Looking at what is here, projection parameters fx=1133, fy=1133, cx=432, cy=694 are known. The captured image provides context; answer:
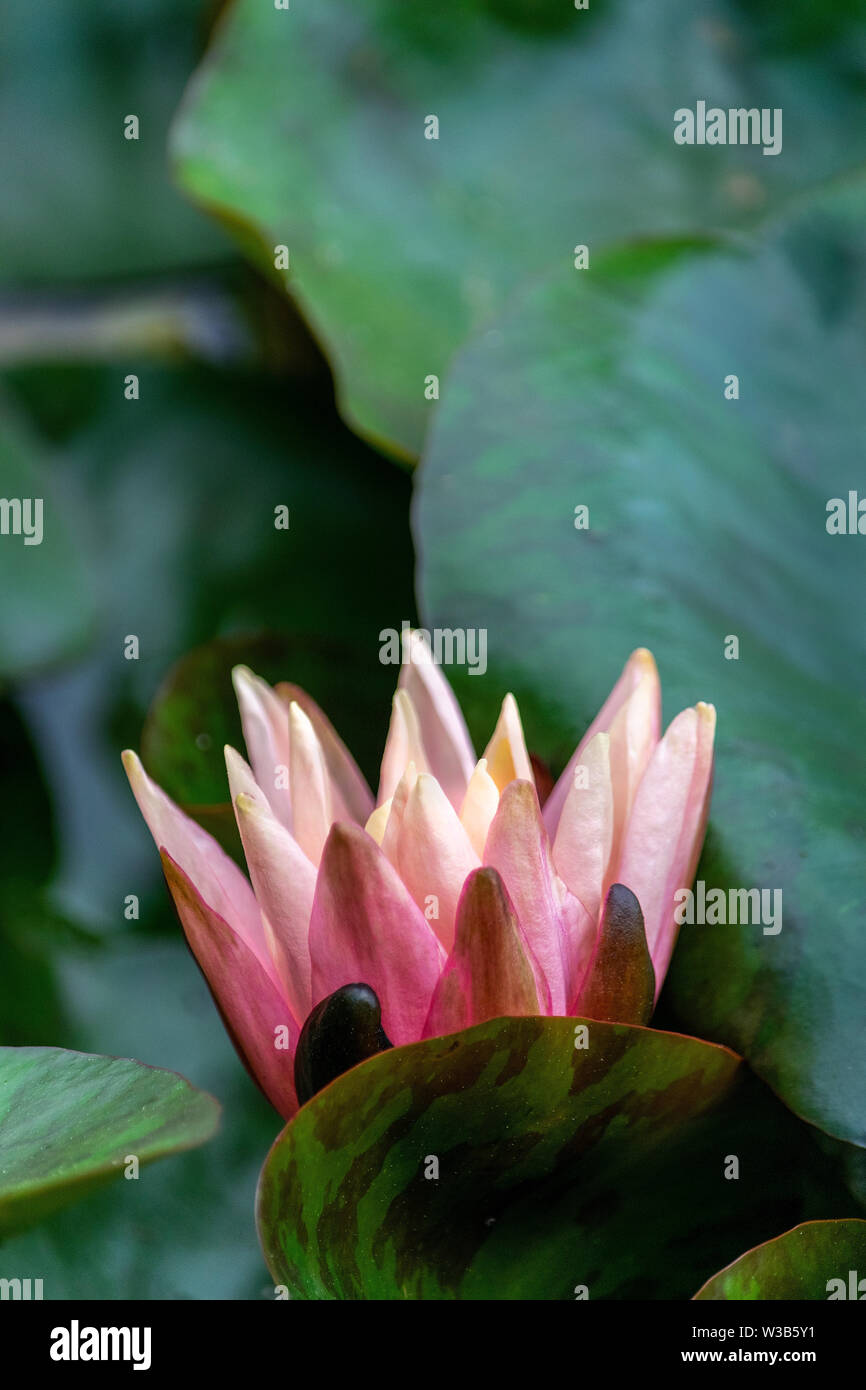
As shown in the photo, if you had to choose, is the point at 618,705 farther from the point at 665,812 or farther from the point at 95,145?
the point at 95,145

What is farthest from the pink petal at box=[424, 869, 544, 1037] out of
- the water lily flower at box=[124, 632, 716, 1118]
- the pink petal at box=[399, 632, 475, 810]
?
the pink petal at box=[399, 632, 475, 810]

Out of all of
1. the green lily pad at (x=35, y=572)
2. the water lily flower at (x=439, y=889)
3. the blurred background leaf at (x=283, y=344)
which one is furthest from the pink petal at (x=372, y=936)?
the green lily pad at (x=35, y=572)

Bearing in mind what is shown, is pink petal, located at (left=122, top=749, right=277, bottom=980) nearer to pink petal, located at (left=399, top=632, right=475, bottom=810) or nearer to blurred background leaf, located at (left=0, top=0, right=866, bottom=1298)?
pink petal, located at (left=399, top=632, right=475, bottom=810)

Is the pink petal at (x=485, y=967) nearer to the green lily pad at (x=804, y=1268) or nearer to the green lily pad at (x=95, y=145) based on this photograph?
the green lily pad at (x=804, y=1268)

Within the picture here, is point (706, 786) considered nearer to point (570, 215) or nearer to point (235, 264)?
point (570, 215)
